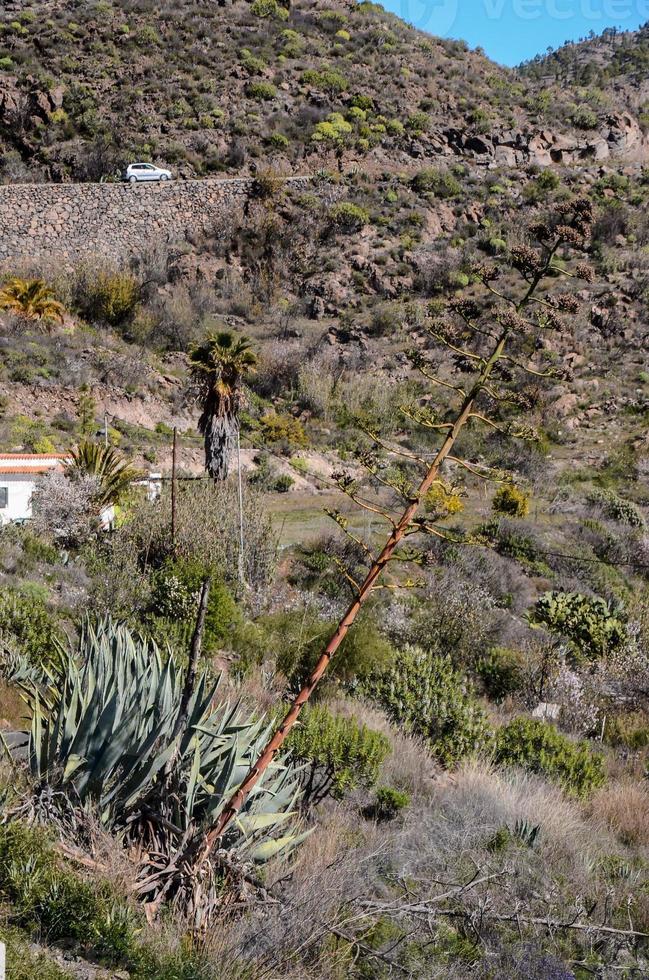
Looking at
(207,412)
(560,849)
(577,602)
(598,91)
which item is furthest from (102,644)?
(598,91)

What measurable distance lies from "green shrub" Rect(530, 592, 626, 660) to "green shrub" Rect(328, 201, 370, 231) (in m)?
27.7

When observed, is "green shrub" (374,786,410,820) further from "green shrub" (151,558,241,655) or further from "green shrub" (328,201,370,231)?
"green shrub" (328,201,370,231)

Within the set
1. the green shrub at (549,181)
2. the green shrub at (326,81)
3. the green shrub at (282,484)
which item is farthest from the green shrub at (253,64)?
the green shrub at (282,484)

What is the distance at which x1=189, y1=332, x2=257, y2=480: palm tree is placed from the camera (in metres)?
18.8

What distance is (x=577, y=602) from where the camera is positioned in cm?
1656

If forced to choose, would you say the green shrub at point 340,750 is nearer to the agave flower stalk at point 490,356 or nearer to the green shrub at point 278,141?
the agave flower stalk at point 490,356

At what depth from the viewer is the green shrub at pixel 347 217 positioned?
1551 inches

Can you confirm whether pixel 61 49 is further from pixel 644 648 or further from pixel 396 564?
pixel 644 648

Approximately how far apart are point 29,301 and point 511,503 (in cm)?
2056

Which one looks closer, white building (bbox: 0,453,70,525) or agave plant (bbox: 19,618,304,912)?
agave plant (bbox: 19,618,304,912)

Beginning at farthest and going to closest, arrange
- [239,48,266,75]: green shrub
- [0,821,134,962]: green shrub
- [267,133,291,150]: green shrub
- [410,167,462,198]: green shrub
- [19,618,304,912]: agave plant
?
1. [239,48,266,75]: green shrub
2. [267,133,291,150]: green shrub
3. [410,167,462,198]: green shrub
4. [19,618,304,912]: agave plant
5. [0,821,134,962]: green shrub


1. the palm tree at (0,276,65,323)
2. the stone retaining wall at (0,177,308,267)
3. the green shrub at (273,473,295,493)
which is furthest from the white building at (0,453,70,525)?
the stone retaining wall at (0,177,308,267)

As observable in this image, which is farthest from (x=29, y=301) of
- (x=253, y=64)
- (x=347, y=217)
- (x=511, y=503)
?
(x=253, y=64)

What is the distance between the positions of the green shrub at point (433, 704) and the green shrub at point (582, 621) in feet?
17.6
